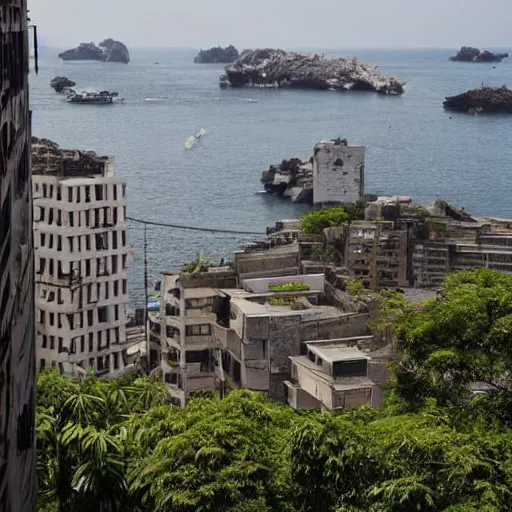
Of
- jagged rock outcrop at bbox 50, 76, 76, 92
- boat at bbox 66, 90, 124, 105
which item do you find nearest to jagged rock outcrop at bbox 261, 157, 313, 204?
boat at bbox 66, 90, 124, 105

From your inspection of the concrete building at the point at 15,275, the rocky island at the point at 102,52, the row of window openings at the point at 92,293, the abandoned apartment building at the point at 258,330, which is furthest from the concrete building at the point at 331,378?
the rocky island at the point at 102,52

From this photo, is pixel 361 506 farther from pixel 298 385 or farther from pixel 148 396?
pixel 298 385

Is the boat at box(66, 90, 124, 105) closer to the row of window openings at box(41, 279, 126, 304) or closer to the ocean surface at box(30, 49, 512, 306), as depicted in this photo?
the ocean surface at box(30, 49, 512, 306)

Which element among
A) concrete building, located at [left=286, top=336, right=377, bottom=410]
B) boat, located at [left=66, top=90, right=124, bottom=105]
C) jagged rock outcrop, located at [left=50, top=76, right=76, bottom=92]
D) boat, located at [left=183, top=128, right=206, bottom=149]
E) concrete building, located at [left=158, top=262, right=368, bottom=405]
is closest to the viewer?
concrete building, located at [left=286, top=336, right=377, bottom=410]

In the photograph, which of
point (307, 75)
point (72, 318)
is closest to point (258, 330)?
point (72, 318)

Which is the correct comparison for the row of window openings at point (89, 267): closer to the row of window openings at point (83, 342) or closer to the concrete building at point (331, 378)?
the row of window openings at point (83, 342)

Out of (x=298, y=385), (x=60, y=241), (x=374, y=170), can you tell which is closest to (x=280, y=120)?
(x=374, y=170)
